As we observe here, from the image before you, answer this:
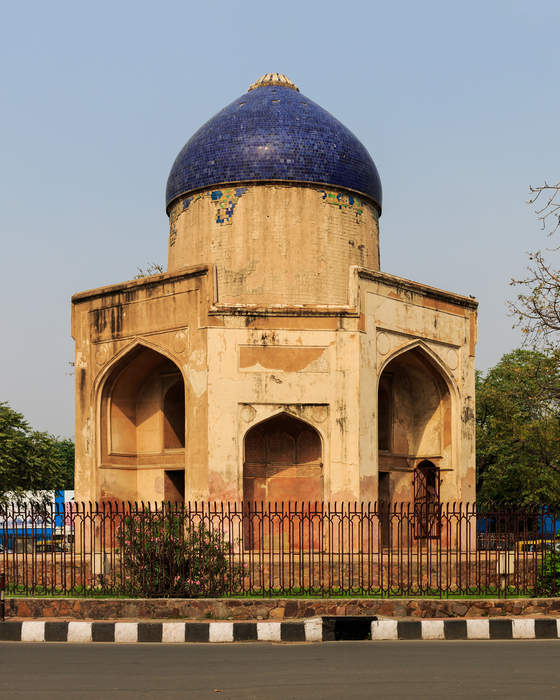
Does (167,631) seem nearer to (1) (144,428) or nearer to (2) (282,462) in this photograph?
(2) (282,462)

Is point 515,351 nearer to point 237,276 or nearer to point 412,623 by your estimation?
point 237,276

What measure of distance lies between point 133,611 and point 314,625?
226 cm

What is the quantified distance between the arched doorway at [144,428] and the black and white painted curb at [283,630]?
8.99m

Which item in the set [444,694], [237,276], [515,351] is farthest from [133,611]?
[515,351]

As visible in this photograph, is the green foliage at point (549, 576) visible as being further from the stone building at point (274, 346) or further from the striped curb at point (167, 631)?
the stone building at point (274, 346)

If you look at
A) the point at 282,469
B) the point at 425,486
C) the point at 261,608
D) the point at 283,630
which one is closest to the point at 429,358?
the point at 425,486

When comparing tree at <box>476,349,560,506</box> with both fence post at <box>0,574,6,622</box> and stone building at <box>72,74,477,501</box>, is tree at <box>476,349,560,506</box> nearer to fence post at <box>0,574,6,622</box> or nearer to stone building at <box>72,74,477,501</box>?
stone building at <box>72,74,477,501</box>

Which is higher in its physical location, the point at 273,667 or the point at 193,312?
the point at 193,312

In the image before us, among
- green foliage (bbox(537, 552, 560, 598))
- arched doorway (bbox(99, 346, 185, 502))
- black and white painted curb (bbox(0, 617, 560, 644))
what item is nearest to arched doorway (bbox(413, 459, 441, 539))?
arched doorway (bbox(99, 346, 185, 502))

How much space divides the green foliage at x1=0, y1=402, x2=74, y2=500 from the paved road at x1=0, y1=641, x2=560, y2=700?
867 inches

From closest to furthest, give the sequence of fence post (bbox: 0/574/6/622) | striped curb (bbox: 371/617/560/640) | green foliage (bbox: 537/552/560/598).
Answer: striped curb (bbox: 371/617/560/640), fence post (bbox: 0/574/6/622), green foliage (bbox: 537/552/560/598)

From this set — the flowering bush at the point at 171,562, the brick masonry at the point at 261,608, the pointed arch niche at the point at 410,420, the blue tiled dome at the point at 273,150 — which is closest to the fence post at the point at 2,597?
the brick masonry at the point at 261,608

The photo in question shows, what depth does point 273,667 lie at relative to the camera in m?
7.24

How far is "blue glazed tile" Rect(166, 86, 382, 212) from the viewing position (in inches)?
739
